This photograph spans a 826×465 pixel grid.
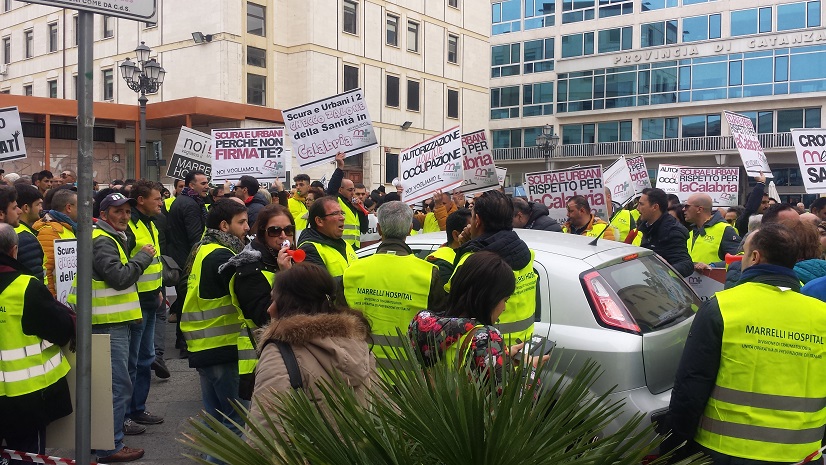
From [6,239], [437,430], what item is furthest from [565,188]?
[437,430]

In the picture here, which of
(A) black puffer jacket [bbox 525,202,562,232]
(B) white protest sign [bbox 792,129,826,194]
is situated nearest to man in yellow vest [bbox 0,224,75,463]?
(A) black puffer jacket [bbox 525,202,562,232]

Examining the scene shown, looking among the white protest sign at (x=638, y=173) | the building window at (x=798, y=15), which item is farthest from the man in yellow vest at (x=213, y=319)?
the building window at (x=798, y=15)

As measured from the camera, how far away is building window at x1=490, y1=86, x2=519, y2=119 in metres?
52.7

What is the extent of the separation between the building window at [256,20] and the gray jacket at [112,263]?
102 feet

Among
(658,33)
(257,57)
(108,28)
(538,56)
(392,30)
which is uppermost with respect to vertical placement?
(658,33)

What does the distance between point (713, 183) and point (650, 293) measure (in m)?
10.2


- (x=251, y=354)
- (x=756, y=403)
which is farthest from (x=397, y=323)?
(x=756, y=403)

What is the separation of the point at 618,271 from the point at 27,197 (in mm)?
4672

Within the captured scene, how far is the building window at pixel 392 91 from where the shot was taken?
3872cm

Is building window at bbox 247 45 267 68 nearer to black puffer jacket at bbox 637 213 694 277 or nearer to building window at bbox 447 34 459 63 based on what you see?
building window at bbox 447 34 459 63

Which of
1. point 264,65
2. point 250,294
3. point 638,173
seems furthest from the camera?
point 264,65

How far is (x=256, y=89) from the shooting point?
34812mm

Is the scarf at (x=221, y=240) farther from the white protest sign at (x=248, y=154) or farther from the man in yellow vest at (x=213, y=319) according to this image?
the white protest sign at (x=248, y=154)

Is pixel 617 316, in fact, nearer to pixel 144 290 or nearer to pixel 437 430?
pixel 437 430
